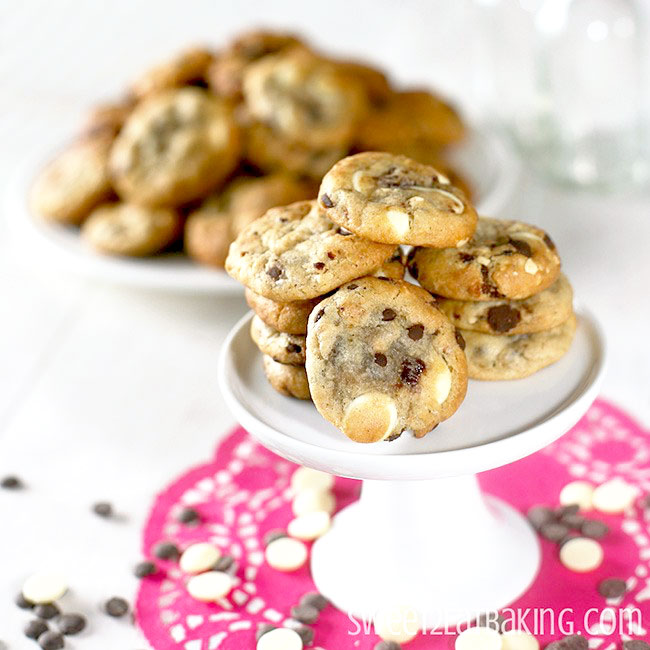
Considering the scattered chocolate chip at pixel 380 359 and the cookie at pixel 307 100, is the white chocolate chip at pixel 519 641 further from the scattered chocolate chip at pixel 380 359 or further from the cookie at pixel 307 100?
the cookie at pixel 307 100

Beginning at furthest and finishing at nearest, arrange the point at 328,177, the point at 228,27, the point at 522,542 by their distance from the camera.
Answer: the point at 228,27
the point at 522,542
the point at 328,177

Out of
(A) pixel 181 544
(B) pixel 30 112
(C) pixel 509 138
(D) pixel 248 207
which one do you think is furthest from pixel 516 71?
(A) pixel 181 544

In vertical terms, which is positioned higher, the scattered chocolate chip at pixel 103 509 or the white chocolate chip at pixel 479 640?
the white chocolate chip at pixel 479 640

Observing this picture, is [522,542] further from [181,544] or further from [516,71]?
[516,71]

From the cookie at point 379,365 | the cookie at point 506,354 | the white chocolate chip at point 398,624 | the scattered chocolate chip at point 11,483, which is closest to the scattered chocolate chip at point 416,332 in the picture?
the cookie at point 379,365

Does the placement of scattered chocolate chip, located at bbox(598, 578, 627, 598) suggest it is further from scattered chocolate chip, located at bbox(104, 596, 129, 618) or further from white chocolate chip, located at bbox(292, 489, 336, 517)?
scattered chocolate chip, located at bbox(104, 596, 129, 618)
